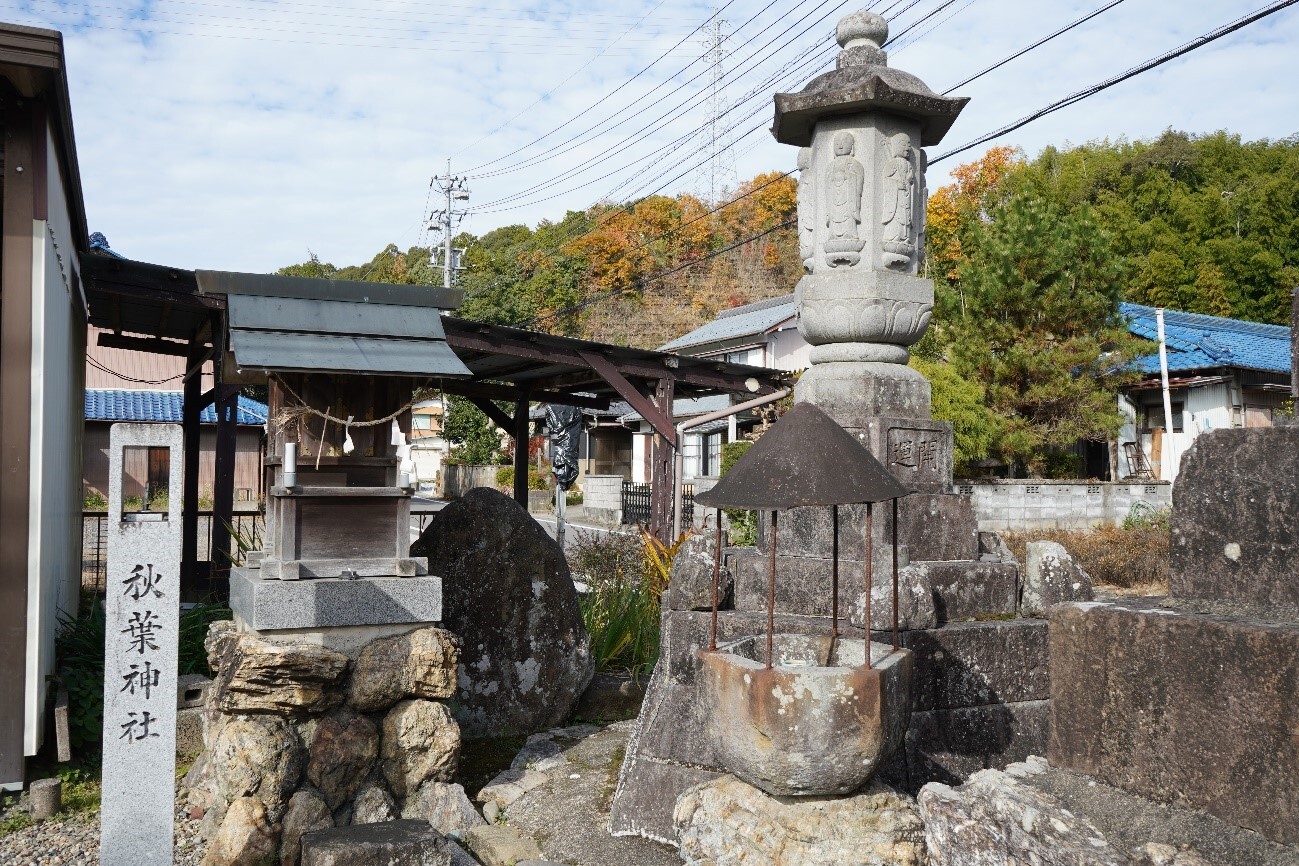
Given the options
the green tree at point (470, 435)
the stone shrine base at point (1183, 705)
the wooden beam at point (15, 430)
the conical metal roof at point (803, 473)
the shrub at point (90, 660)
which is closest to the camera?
the stone shrine base at point (1183, 705)

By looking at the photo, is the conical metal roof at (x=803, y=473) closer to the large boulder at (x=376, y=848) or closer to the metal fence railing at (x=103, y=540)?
the large boulder at (x=376, y=848)

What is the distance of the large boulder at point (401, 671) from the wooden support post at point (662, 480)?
6.81 metres

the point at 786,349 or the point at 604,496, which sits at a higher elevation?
the point at 786,349

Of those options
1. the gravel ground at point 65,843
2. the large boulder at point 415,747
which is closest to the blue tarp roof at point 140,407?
the gravel ground at point 65,843

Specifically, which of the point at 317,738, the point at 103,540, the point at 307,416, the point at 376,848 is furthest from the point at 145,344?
the point at 376,848

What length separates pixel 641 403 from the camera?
12.3 meters

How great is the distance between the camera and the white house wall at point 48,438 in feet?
19.5

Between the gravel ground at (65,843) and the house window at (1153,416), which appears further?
the house window at (1153,416)

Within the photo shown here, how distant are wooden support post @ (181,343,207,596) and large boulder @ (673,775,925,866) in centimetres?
907

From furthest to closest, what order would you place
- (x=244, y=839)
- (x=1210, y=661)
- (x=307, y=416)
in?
(x=307, y=416) < (x=244, y=839) < (x=1210, y=661)

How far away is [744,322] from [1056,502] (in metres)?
15.7

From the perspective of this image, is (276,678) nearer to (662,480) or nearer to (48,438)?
(48,438)

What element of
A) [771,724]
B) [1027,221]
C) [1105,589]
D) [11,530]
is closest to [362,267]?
[1027,221]

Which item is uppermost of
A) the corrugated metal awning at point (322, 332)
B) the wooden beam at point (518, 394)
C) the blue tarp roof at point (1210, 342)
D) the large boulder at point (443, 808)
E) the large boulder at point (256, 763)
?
the blue tarp roof at point (1210, 342)
